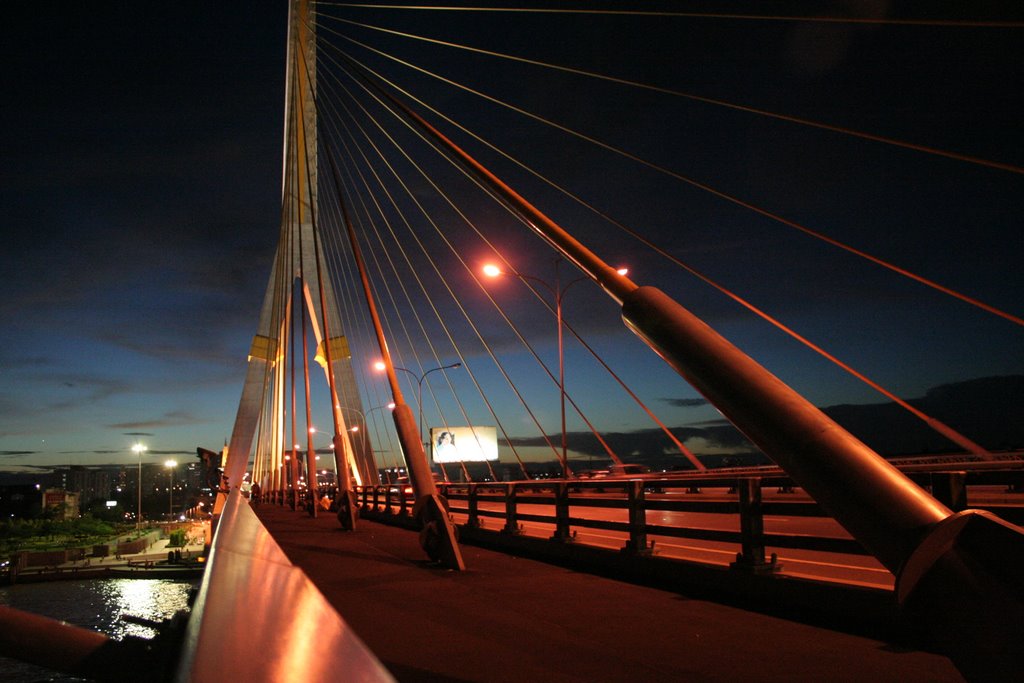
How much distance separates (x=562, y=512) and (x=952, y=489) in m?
6.48

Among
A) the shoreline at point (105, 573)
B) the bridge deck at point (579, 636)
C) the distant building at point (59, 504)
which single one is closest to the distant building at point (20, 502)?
the distant building at point (59, 504)

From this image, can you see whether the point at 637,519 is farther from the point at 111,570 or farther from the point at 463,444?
the point at 463,444

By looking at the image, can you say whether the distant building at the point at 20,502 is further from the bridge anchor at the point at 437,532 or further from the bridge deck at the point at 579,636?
the bridge deck at the point at 579,636

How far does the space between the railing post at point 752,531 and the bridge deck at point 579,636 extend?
1.82 ft

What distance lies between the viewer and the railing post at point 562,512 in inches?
451

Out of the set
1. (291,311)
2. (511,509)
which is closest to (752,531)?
(511,509)

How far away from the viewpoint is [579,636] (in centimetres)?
603

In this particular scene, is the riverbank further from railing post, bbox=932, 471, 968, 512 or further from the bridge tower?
railing post, bbox=932, 471, 968, 512

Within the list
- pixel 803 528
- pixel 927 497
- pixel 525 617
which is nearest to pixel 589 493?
pixel 803 528

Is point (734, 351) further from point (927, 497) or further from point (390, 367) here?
point (390, 367)

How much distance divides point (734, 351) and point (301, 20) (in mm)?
27011

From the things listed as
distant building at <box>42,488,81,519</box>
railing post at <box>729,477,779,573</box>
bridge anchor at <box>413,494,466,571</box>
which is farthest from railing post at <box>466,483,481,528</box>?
distant building at <box>42,488,81,519</box>

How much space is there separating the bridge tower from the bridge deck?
18323mm

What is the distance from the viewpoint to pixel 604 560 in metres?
10.2
